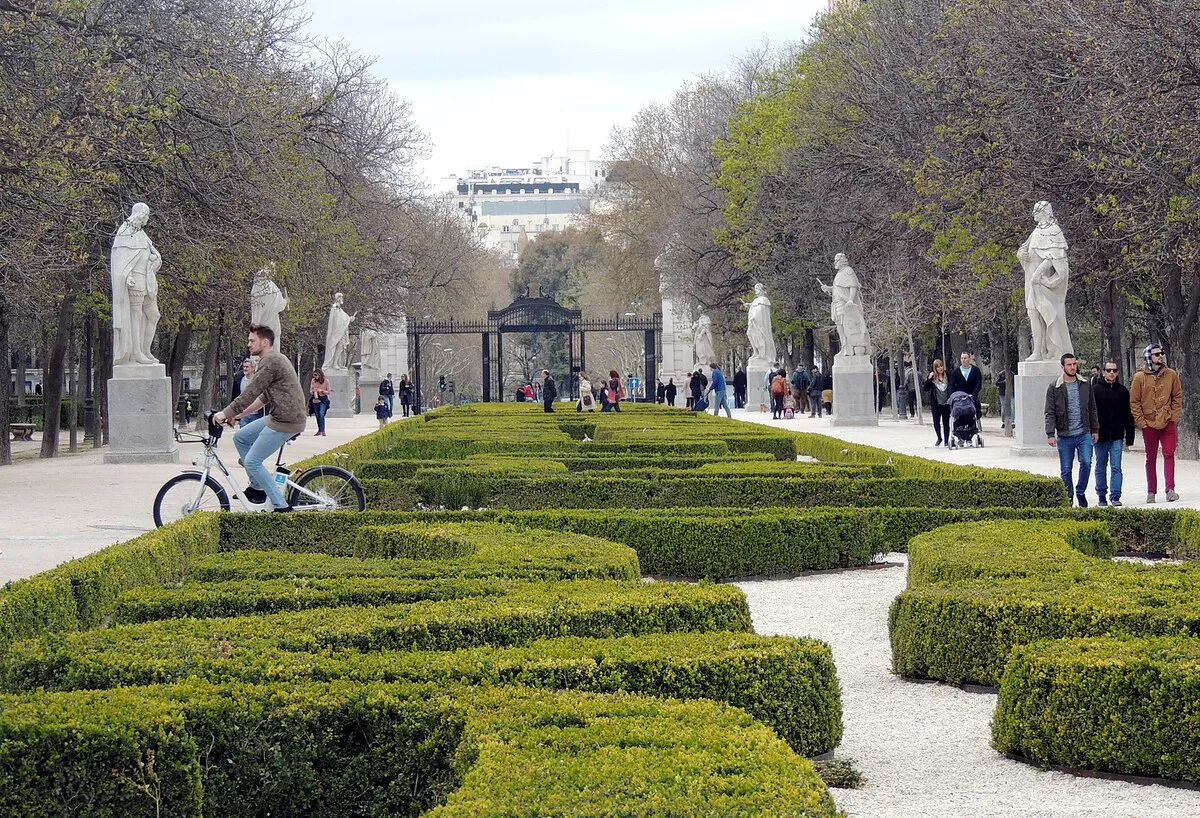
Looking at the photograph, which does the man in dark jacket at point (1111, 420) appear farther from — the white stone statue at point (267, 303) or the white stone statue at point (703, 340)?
the white stone statue at point (703, 340)

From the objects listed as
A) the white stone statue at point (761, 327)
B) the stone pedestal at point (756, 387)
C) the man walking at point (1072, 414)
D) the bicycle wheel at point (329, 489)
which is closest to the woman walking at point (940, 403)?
the man walking at point (1072, 414)

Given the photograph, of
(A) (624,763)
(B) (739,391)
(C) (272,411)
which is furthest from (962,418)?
(B) (739,391)

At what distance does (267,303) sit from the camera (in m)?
32.2

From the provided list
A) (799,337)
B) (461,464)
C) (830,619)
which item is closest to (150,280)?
(461,464)

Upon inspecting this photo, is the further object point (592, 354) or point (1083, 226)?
point (592, 354)

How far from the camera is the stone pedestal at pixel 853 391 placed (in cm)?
3384

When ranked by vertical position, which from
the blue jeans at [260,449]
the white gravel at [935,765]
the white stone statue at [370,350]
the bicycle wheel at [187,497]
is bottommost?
the white gravel at [935,765]

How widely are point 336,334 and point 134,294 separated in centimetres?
2135

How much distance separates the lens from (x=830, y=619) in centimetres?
927

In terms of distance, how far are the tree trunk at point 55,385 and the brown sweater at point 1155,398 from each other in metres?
17.2

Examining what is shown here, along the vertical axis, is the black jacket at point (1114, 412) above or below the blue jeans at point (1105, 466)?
above

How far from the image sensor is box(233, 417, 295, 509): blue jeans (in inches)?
449

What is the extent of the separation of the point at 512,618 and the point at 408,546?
3.90 metres

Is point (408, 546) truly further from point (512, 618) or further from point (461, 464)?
point (461, 464)
